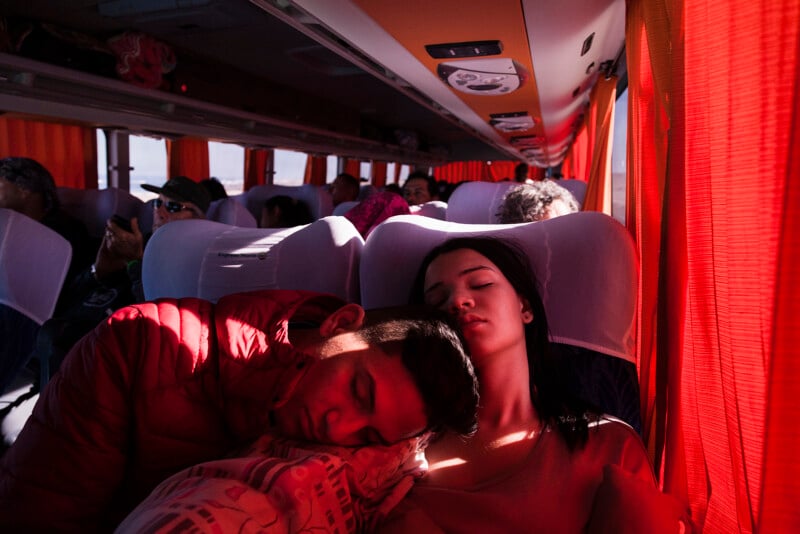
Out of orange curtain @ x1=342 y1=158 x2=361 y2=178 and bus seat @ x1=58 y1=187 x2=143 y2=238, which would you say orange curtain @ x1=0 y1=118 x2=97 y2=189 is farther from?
orange curtain @ x1=342 y1=158 x2=361 y2=178

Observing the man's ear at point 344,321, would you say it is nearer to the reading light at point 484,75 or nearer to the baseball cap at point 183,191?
the baseball cap at point 183,191

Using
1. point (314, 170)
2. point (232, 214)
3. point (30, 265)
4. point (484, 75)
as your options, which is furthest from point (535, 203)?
point (314, 170)

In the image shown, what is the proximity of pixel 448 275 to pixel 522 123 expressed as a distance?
275 inches

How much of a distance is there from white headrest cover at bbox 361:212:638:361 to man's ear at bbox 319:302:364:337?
1.60ft

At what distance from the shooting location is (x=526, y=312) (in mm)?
1571

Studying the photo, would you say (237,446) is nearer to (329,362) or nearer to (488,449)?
(329,362)

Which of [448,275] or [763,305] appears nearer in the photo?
[763,305]

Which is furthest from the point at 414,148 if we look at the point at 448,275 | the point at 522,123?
the point at 448,275

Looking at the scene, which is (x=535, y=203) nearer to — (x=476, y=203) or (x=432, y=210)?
(x=432, y=210)

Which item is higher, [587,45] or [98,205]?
[587,45]

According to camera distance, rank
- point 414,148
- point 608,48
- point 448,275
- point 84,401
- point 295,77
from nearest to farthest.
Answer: point 84,401 < point 448,275 < point 608,48 < point 295,77 < point 414,148

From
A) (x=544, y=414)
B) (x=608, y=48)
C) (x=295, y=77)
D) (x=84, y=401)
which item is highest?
(x=295, y=77)

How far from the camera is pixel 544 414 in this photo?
4.71 feet

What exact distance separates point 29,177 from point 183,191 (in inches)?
40.0
